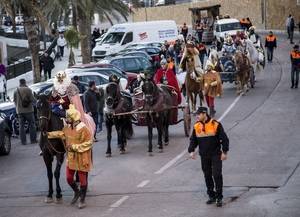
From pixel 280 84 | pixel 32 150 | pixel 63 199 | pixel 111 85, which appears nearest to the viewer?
pixel 63 199

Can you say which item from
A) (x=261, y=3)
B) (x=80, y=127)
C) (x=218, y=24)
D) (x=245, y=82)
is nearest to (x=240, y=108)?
(x=245, y=82)

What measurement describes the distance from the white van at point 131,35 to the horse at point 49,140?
36.2 meters

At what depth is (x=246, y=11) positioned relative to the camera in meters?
77.1

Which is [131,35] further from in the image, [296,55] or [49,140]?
[49,140]

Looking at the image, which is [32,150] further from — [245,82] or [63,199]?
[245,82]

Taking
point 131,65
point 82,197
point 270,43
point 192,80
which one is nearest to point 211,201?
point 82,197

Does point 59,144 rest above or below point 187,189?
above

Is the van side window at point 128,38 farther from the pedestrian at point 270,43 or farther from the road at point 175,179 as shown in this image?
the road at point 175,179

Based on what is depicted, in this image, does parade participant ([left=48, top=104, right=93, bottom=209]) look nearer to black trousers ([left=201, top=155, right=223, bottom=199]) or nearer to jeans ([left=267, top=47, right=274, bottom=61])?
black trousers ([left=201, top=155, right=223, bottom=199])

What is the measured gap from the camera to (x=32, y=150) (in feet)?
74.3

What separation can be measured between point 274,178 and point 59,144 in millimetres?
4244

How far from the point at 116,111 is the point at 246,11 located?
58.9 metres

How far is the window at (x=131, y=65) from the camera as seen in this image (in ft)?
124

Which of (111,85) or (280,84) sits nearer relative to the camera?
(111,85)
